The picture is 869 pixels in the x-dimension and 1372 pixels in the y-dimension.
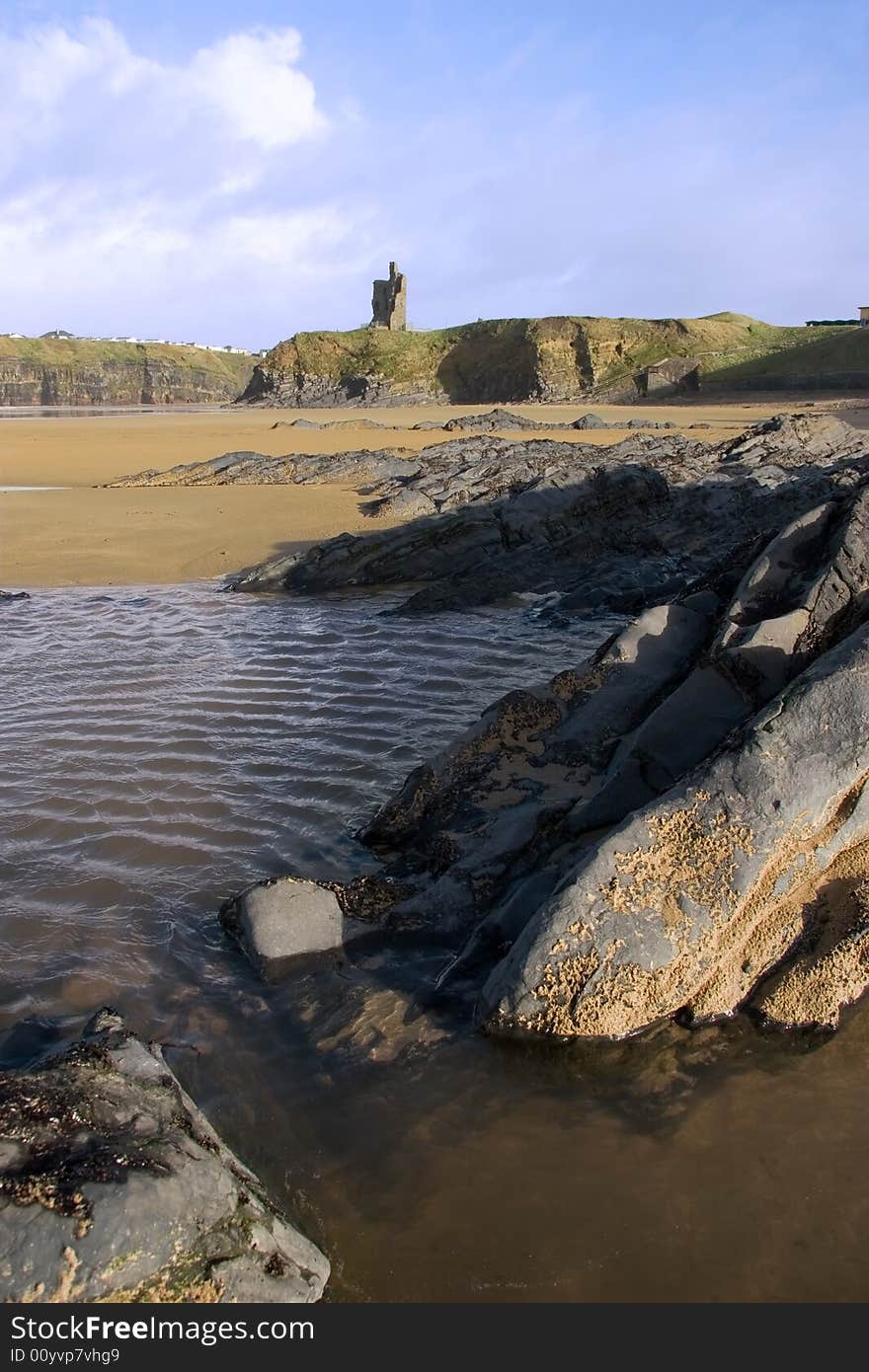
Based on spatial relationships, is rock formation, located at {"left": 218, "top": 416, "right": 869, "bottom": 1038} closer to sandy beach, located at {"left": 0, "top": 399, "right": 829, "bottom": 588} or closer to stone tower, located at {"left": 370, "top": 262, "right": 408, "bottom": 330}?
sandy beach, located at {"left": 0, "top": 399, "right": 829, "bottom": 588}

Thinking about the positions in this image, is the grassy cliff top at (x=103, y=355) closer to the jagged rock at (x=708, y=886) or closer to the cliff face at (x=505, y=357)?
the cliff face at (x=505, y=357)

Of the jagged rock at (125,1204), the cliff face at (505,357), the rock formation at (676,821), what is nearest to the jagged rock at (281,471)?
the rock formation at (676,821)

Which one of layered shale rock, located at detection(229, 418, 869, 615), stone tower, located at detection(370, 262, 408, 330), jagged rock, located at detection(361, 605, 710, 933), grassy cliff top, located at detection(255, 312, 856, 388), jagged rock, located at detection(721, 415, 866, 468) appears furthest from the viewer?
stone tower, located at detection(370, 262, 408, 330)

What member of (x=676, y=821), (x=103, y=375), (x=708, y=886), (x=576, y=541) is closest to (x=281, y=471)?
(x=576, y=541)

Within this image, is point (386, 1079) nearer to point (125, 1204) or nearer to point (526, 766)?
point (125, 1204)

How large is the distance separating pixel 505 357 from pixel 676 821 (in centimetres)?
5551

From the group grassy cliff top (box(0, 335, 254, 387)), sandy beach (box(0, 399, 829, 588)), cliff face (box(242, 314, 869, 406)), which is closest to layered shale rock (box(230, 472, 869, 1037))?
sandy beach (box(0, 399, 829, 588))

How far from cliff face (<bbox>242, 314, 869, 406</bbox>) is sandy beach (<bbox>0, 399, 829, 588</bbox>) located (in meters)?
19.3

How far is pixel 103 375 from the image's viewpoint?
11006cm

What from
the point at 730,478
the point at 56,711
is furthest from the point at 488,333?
the point at 56,711

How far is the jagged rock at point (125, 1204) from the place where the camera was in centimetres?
215

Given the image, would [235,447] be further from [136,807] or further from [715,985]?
[715,985]

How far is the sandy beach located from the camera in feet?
42.6

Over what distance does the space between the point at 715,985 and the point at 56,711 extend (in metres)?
5.08
